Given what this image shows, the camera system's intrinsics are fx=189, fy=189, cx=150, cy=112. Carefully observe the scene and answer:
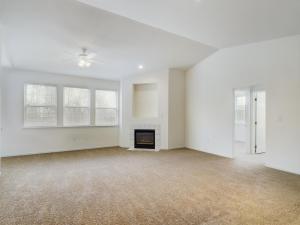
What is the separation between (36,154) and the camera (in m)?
5.99

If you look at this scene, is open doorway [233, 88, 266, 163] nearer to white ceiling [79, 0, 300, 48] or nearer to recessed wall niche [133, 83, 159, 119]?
white ceiling [79, 0, 300, 48]

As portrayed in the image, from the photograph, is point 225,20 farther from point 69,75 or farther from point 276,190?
point 69,75

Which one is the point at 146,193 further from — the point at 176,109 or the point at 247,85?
the point at 176,109

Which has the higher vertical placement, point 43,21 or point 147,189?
point 43,21

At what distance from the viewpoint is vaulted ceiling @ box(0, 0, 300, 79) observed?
327 cm

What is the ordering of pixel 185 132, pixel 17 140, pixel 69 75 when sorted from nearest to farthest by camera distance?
pixel 17 140
pixel 69 75
pixel 185 132

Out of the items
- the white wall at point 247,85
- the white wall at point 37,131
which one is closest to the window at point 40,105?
the white wall at point 37,131

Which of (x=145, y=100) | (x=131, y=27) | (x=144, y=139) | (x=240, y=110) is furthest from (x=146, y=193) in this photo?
(x=240, y=110)

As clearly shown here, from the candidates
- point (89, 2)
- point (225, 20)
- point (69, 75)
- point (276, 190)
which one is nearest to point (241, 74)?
point (225, 20)

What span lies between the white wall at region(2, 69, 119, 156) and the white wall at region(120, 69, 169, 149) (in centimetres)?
82

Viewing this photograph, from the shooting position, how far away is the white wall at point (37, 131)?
18.7ft

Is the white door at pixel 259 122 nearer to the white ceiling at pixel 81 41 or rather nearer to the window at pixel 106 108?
the white ceiling at pixel 81 41

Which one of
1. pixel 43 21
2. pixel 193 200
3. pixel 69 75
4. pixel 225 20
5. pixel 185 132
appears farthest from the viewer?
pixel 185 132

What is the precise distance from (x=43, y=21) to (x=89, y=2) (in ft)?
3.44
